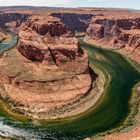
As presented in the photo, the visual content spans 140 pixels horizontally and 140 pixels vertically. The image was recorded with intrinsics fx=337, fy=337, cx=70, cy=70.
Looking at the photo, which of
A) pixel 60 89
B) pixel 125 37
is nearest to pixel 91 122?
pixel 60 89

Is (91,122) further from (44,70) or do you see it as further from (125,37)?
(125,37)

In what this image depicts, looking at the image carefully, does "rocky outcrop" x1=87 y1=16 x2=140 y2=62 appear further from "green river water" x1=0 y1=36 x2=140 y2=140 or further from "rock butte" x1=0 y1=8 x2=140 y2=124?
"green river water" x1=0 y1=36 x2=140 y2=140

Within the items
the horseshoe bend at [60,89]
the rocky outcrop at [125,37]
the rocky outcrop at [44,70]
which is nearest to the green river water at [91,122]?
the horseshoe bend at [60,89]

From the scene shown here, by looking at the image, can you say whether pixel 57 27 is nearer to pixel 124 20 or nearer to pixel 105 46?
pixel 105 46

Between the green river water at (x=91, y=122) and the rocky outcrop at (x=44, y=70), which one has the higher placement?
the rocky outcrop at (x=44, y=70)

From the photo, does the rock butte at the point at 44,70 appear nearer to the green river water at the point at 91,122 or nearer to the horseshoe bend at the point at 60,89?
the horseshoe bend at the point at 60,89

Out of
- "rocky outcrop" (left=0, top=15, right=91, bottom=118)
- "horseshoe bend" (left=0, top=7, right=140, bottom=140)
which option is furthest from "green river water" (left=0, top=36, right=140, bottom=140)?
"rocky outcrop" (left=0, top=15, right=91, bottom=118)

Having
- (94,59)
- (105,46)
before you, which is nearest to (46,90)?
(94,59)

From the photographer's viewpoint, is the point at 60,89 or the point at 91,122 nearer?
the point at 91,122
